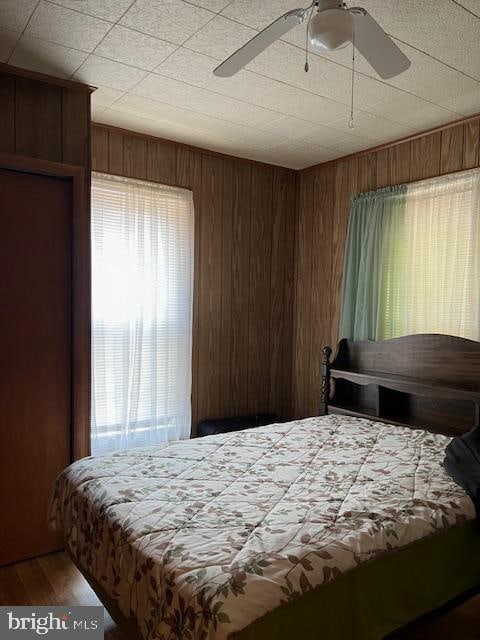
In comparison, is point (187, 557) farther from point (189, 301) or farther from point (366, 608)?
point (189, 301)

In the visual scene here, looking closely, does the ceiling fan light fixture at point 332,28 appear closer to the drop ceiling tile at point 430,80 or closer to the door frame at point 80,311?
the drop ceiling tile at point 430,80

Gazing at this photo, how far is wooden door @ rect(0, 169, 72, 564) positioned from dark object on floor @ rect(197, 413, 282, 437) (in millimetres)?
1155

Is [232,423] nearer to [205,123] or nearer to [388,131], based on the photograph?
[205,123]

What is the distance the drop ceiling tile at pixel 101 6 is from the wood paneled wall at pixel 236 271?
4.61ft

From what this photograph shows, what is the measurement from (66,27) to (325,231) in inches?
98.3

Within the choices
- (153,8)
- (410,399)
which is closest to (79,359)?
(153,8)

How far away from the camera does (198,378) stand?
380cm

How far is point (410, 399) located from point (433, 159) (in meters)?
1.66

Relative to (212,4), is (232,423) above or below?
below

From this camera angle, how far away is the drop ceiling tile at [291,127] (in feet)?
10.3

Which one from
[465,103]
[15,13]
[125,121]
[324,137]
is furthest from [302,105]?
[15,13]

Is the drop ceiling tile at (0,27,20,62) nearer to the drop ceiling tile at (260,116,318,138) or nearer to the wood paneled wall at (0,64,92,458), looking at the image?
the wood paneled wall at (0,64,92,458)

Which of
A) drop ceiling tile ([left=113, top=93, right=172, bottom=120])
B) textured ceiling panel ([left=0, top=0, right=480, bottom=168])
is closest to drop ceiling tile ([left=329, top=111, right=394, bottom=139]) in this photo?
textured ceiling panel ([left=0, top=0, right=480, bottom=168])

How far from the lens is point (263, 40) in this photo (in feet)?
5.43
